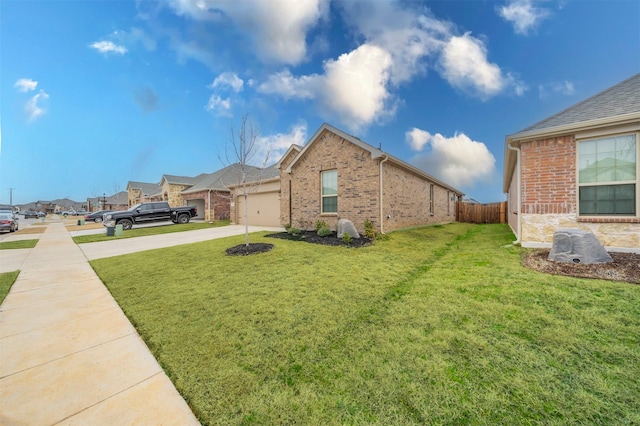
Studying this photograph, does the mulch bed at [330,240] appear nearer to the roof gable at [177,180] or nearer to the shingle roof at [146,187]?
the roof gable at [177,180]

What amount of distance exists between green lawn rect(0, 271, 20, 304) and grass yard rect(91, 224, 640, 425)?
169cm

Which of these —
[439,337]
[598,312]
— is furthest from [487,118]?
[439,337]

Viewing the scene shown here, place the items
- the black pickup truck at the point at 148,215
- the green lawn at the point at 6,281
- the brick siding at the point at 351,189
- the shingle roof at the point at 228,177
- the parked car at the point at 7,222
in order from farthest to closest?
1. the shingle roof at the point at 228,177
2. the parked car at the point at 7,222
3. the black pickup truck at the point at 148,215
4. the brick siding at the point at 351,189
5. the green lawn at the point at 6,281

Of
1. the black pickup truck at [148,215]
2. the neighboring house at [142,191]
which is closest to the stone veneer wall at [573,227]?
the black pickup truck at [148,215]

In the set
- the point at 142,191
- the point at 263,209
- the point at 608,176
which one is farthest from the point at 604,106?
the point at 142,191

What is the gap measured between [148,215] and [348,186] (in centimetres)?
1647

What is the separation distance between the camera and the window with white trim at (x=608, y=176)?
5.64 meters

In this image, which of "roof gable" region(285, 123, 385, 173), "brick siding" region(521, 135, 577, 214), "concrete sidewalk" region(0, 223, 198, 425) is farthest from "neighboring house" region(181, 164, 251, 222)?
"brick siding" region(521, 135, 577, 214)

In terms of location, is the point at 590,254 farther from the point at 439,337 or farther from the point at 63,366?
the point at 63,366

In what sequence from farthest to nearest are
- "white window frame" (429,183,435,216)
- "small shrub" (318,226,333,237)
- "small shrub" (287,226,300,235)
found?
"white window frame" (429,183,435,216) < "small shrub" (287,226,300,235) < "small shrub" (318,226,333,237)

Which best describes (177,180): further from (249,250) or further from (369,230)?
(369,230)

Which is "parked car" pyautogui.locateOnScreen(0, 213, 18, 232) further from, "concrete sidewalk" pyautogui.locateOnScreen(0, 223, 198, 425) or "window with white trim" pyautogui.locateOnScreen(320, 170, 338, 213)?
"window with white trim" pyautogui.locateOnScreen(320, 170, 338, 213)

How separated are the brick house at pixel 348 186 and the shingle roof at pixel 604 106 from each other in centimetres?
481

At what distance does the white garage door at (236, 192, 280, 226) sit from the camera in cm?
1564
